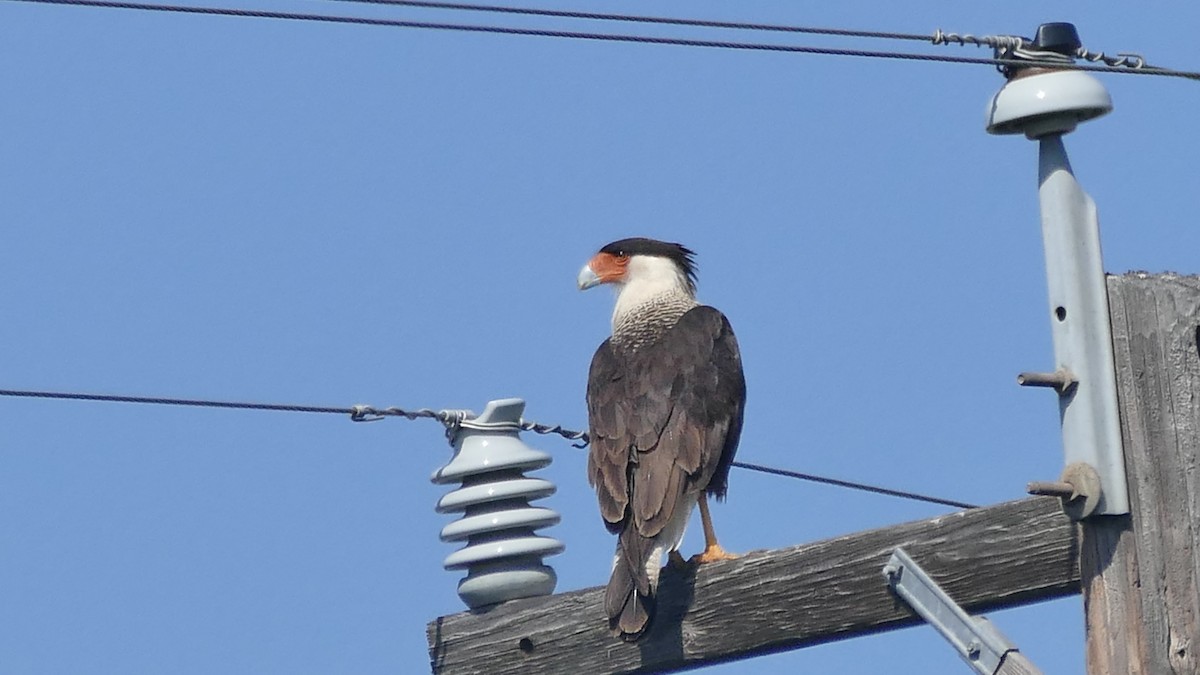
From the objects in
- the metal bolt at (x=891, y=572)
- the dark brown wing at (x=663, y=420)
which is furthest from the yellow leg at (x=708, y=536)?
the metal bolt at (x=891, y=572)

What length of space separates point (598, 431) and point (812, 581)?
143 cm

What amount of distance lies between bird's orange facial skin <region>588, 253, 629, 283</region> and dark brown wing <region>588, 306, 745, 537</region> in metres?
1.14

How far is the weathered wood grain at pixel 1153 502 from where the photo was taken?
128 inches

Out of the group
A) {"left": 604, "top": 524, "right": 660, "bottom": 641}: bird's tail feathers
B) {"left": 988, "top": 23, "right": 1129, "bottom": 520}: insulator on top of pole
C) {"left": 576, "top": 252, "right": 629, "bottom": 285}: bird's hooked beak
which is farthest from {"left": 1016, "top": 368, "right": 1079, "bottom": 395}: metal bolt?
{"left": 576, "top": 252, "right": 629, "bottom": 285}: bird's hooked beak

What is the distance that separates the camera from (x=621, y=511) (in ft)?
16.0

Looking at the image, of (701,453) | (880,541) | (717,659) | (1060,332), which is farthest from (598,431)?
(1060,332)

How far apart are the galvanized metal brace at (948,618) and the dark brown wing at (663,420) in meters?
1.10

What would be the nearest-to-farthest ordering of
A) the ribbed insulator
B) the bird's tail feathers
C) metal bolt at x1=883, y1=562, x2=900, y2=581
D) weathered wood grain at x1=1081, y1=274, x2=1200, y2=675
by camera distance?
1. weathered wood grain at x1=1081, y1=274, x2=1200, y2=675
2. metal bolt at x1=883, y1=562, x2=900, y2=581
3. the bird's tail feathers
4. the ribbed insulator

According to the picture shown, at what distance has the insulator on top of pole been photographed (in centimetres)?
336

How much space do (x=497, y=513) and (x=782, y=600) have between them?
3.05 feet

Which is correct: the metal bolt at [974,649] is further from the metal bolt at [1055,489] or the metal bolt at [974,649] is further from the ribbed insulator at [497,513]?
the ribbed insulator at [497,513]

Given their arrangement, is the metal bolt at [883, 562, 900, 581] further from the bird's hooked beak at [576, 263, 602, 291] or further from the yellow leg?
the bird's hooked beak at [576, 263, 602, 291]

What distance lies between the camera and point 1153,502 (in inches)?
130

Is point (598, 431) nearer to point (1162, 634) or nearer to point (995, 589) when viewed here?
point (995, 589)
